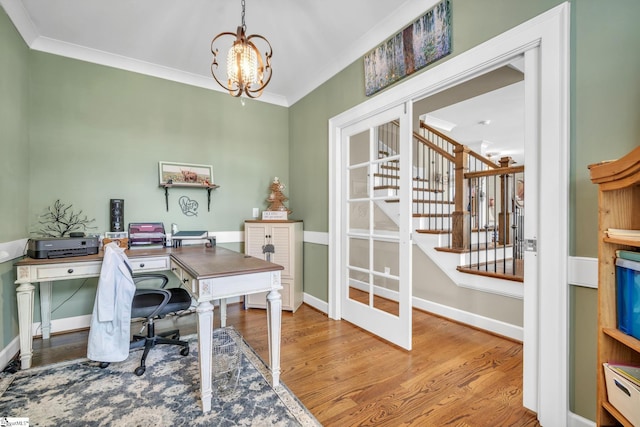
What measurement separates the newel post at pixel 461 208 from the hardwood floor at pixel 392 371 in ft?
3.08

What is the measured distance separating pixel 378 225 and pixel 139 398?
7.34 ft

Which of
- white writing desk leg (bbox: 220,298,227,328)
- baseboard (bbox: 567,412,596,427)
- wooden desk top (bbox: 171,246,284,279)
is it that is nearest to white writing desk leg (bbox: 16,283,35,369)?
wooden desk top (bbox: 171,246,284,279)

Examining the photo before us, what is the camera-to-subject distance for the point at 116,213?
2883 mm

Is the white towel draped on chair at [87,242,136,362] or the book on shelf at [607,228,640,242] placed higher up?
the book on shelf at [607,228,640,242]

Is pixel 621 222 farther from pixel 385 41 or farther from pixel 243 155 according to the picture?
pixel 243 155

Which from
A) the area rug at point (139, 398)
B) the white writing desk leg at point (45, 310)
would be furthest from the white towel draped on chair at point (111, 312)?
the white writing desk leg at point (45, 310)

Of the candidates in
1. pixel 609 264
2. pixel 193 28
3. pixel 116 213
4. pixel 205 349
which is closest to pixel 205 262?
pixel 205 349

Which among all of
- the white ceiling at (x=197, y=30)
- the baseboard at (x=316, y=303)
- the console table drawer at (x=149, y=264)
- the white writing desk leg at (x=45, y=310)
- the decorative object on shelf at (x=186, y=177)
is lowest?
the baseboard at (x=316, y=303)

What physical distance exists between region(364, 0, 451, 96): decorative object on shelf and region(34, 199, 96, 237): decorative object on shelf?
3.19 m

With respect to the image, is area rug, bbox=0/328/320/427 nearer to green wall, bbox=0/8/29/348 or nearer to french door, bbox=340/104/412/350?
green wall, bbox=0/8/29/348

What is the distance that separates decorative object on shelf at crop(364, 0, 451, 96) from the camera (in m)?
2.01

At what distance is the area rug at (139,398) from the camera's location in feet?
5.17

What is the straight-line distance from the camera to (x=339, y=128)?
10.2ft

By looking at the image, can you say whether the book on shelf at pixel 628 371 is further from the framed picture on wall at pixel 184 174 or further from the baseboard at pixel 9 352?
the baseboard at pixel 9 352
